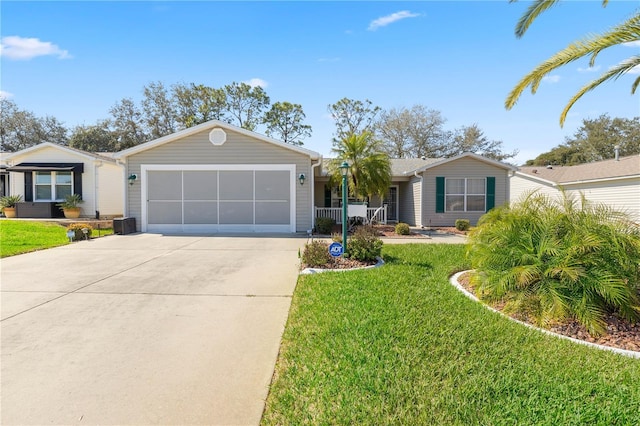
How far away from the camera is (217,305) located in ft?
14.9

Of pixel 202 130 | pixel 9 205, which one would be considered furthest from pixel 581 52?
pixel 9 205

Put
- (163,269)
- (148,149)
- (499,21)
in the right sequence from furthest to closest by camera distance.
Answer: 1. (148,149)
2. (499,21)
3. (163,269)

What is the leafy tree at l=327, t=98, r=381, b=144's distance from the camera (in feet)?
102

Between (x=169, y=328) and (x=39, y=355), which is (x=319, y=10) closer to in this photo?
(x=169, y=328)

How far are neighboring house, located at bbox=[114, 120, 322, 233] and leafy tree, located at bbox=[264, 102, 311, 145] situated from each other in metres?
18.7

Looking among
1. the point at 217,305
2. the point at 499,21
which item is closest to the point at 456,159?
the point at 499,21

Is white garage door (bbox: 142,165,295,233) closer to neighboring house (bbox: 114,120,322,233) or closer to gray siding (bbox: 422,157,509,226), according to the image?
neighboring house (bbox: 114,120,322,233)

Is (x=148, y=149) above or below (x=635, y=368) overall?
above

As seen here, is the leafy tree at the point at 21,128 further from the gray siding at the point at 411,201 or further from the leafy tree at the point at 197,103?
the gray siding at the point at 411,201

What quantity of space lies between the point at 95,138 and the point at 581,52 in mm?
38339

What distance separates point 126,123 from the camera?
3359 cm

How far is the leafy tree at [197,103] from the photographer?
30.2 m

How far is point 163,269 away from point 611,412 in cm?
663

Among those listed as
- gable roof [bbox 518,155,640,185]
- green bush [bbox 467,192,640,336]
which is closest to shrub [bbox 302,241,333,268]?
green bush [bbox 467,192,640,336]
